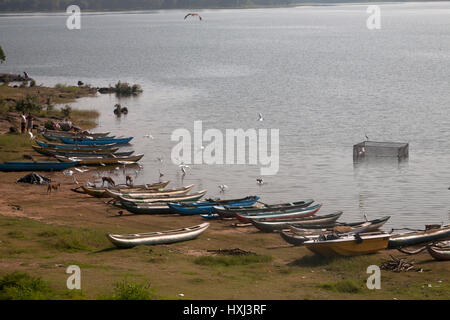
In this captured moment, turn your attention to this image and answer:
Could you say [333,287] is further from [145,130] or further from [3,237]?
[145,130]

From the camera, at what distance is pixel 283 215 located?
116 feet

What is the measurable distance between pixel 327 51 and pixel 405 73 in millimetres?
46508

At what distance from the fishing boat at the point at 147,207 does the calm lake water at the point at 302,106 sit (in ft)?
21.2

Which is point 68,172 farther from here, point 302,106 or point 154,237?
point 302,106

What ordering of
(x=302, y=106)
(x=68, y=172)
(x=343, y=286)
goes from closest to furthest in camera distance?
(x=343, y=286)
(x=68, y=172)
(x=302, y=106)

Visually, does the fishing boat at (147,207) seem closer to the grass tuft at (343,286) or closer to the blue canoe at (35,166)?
the blue canoe at (35,166)

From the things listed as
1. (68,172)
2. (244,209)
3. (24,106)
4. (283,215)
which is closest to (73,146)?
(68,172)

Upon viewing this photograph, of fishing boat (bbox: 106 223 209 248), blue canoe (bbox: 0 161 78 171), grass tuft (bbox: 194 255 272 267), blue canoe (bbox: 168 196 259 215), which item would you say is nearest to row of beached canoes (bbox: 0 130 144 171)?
blue canoe (bbox: 0 161 78 171)

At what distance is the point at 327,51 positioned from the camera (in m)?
160

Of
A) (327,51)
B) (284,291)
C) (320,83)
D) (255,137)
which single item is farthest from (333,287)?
(327,51)

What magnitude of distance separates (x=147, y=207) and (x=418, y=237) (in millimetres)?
13731

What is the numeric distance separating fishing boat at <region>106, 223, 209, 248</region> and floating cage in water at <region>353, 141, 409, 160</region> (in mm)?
22203

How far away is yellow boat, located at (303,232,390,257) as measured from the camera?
91.5ft

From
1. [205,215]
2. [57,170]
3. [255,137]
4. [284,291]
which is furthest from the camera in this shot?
[255,137]
